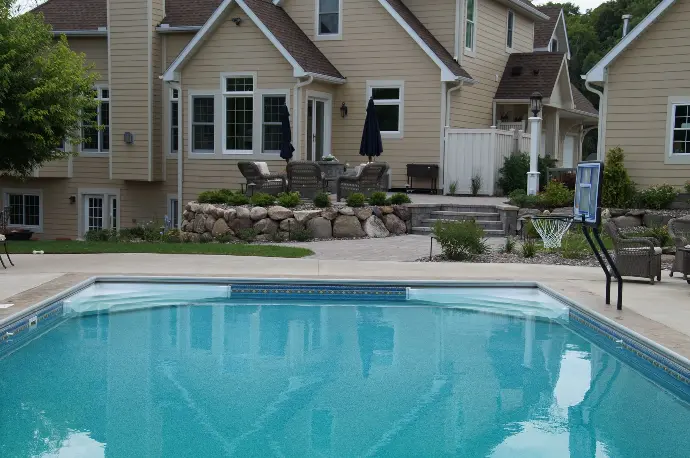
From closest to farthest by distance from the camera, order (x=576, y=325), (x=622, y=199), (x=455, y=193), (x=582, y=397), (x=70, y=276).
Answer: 1. (x=582, y=397)
2. (x=576, y=325)
3. (x=70, y=276)
4. (x=622, y=199)
5. (x=455, y=193)

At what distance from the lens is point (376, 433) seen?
6.55 metres

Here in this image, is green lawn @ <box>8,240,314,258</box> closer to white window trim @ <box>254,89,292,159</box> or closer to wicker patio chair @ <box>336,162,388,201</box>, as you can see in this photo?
wicker patio chair @ <box>336,162,388,201</box>

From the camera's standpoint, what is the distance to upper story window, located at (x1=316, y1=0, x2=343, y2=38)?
2277 cm

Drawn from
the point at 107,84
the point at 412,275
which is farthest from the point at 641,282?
the point at 107,84

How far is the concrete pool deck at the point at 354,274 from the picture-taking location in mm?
9680

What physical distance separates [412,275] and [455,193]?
9573 mm

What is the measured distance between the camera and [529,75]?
25.7m

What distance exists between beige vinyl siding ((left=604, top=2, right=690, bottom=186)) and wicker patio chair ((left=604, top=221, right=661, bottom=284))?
24.1 ft

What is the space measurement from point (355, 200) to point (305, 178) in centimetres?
176

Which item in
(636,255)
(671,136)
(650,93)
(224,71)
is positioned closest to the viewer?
(636,255)

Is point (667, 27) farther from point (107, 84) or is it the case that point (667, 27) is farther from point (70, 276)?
point (107, 84)

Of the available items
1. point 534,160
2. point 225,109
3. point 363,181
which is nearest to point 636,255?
point 534,160

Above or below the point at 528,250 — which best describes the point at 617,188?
above

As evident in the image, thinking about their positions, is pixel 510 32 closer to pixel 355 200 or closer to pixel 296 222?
pixel 355 200
